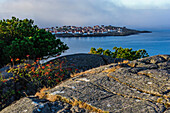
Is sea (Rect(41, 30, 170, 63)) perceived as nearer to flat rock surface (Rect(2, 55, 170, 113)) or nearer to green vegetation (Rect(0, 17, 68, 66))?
green vegetation (Rect(0, 17, 68, 66))

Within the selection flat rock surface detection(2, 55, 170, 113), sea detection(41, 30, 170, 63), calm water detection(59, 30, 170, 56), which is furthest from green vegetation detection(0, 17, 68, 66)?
calm water detection(59, 30, 170, 56)

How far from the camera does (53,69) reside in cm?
1156

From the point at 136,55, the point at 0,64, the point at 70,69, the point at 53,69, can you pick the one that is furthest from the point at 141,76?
the point at 136,55

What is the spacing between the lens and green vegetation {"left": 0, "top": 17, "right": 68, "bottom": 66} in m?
14.4

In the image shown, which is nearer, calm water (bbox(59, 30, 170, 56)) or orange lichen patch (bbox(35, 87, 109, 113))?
orange lichen patch (bbox(35, 87, 109, 113))

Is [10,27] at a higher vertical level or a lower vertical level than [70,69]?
higher

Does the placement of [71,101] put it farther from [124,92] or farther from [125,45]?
[125,45]

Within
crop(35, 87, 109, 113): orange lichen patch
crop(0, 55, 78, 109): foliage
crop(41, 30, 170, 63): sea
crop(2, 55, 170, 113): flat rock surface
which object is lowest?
crop(41, 30, 170, 63): sea

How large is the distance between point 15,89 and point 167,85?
26.9 ft

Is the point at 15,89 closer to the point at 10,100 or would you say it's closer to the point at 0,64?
the point at 10,100

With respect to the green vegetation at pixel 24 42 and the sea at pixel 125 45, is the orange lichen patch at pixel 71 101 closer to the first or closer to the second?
the green vegetation at pixel 24 42

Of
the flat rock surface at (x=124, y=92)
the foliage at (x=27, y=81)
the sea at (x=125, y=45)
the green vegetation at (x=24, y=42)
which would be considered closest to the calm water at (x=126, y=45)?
the sea at (x=125, y=45)

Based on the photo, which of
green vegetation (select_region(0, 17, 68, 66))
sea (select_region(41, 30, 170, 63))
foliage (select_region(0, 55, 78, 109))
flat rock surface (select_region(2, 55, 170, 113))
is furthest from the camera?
sea (select_region(41, 30, 170, 63))

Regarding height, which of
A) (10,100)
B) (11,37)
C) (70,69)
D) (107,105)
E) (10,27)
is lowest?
(10,100)
